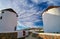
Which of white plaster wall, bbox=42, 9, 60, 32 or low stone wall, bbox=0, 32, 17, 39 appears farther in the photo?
white plaster wall, bbox=42, 9, 60, 32

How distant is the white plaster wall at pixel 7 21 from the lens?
17998 millimetres

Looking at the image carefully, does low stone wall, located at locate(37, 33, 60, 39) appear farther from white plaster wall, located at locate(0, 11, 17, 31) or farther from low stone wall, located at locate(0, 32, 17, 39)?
white plaster wall, located at locate(0, 11, 17, 31)

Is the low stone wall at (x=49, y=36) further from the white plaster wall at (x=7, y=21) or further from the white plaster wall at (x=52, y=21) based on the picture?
the white plaster wall at (x=7, y=21)

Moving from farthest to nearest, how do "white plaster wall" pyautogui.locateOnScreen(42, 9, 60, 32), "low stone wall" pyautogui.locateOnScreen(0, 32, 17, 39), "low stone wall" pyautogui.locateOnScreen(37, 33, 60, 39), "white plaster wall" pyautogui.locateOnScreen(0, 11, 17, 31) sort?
"white plaster wall" pyautogui.locateOnScreen(0, 11, 17, 31) < "white plaster wall" pyautogui.locateOnScreen(42, 9, 60, 32) < "low stone wall" pyautogui.locateOnScreen(0, 32, 17, 39) < "low stone wall" pyautogui.locateOnScreen(37, 33, 60, 39)

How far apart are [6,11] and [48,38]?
10.8m

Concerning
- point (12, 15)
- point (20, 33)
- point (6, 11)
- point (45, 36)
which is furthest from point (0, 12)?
point (45, 36)

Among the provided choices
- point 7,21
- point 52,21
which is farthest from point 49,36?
point 7,21

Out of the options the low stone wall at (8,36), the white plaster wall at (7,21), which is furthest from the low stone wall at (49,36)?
the white plaster wall at (7,21)

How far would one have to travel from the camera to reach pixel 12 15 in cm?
1972

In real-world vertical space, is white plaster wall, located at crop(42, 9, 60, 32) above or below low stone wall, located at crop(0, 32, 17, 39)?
above

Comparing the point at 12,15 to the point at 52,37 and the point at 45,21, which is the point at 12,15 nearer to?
the point at 45,21

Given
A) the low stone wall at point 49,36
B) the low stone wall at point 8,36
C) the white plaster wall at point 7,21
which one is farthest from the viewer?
the white plaster wall at point 7,21

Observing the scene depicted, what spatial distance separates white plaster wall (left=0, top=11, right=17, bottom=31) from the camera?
1800 centimetres

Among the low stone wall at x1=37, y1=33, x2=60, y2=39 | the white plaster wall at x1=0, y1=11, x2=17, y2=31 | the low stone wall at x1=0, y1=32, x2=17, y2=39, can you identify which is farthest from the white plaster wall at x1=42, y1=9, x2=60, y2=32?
the white plaster wall at x1=0, y1=11, x2=17, y2=31
